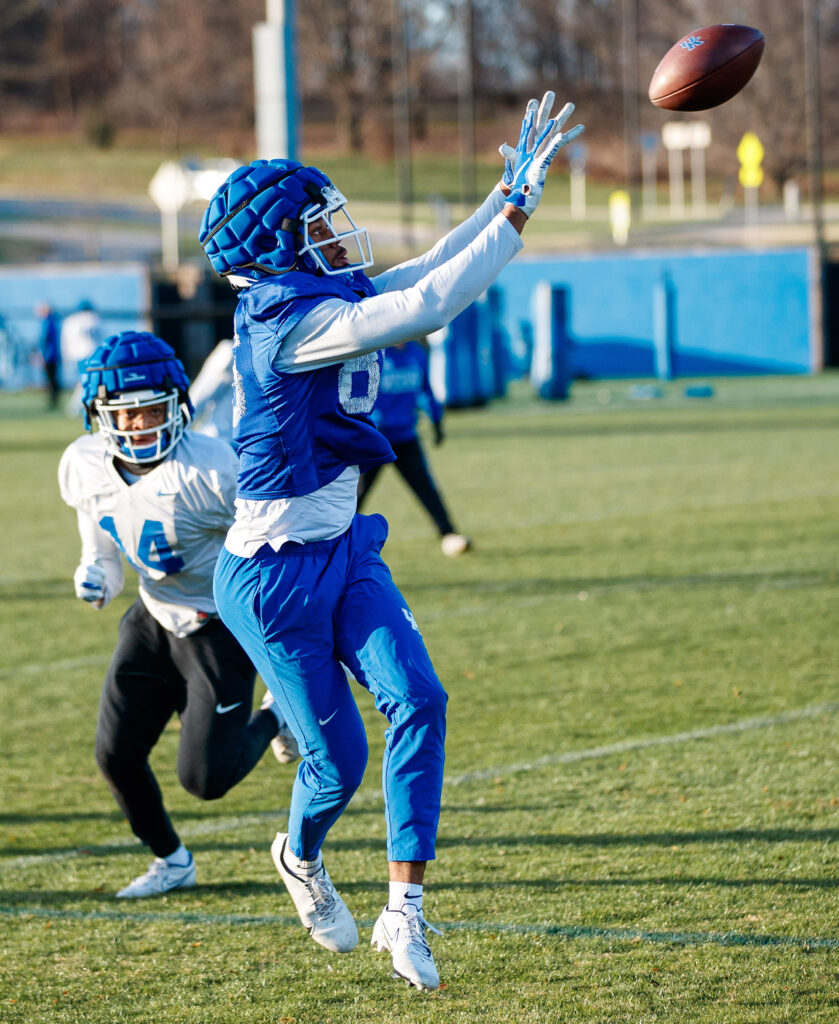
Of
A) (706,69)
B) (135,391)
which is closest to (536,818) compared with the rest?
(135,391)

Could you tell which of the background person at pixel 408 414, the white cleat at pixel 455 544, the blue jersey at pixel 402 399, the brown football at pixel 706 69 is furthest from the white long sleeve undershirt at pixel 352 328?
the white cleat at pixel 455 544

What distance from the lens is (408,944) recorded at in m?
3.24

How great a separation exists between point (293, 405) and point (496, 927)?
5.17ft

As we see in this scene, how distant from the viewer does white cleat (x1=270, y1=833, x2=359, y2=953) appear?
358 cm

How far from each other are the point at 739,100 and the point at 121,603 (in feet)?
167

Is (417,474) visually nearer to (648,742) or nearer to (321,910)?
(648,742)

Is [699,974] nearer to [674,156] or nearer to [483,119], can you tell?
[674,156]

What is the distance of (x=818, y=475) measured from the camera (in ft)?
42.9

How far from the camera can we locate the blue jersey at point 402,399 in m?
9.33

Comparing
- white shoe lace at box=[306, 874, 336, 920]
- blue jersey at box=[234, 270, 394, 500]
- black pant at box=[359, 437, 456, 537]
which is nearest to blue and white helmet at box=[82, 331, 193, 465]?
blue jersey at box=[234, 270, 394, 500]

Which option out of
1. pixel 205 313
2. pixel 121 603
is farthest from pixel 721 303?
→ pixel 121 603

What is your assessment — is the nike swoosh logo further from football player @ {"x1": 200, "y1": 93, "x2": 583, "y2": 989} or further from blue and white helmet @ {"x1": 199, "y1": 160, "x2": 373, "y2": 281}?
blue and white helmet @ {"x1": 199, "y1": 160, "x2": 373, "y2": 281}

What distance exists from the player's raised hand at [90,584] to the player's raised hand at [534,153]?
1803 mm

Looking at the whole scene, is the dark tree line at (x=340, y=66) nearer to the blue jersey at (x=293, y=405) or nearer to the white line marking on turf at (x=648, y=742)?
the white line marking on turf at (x=648, y=742)
